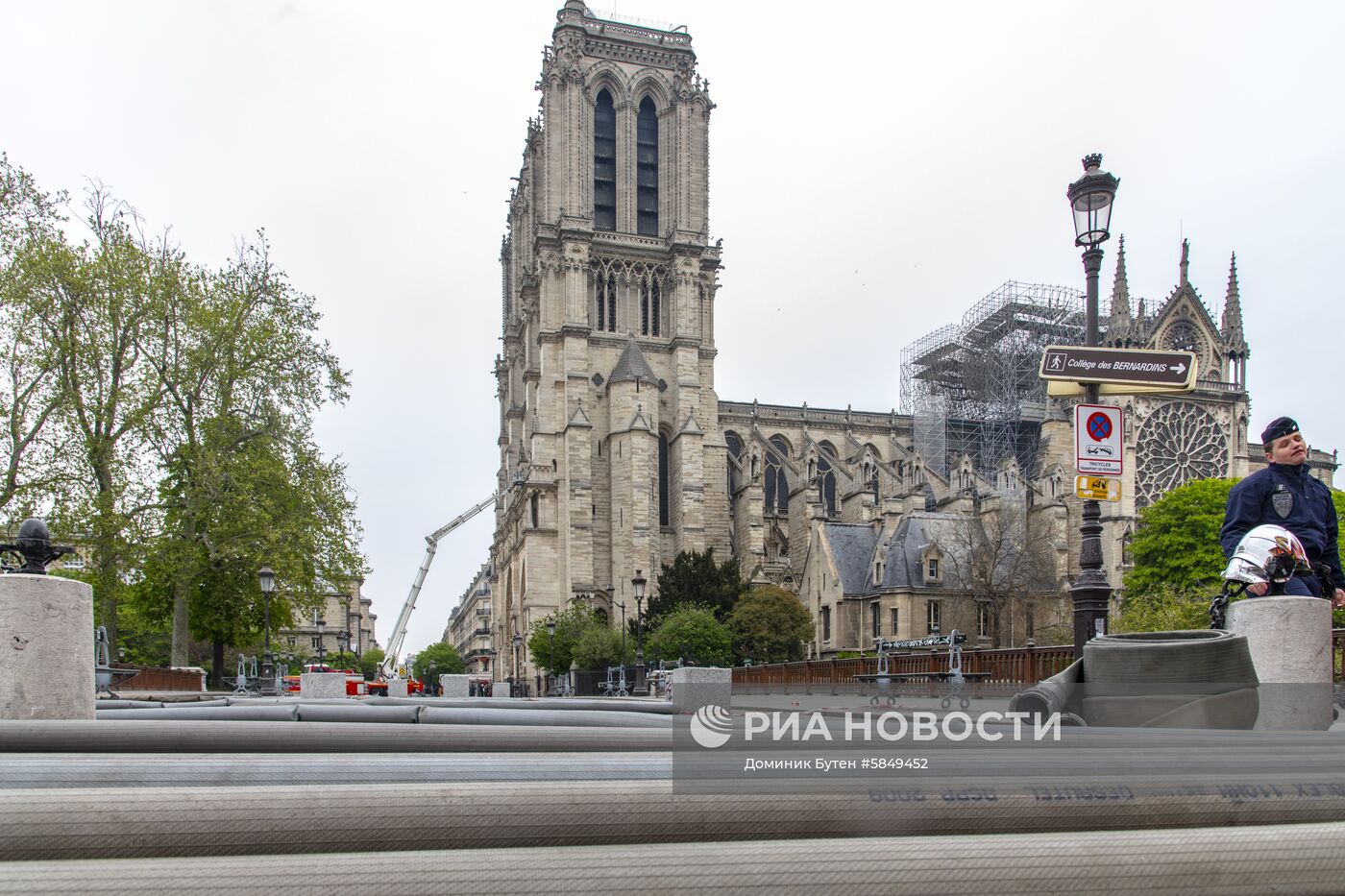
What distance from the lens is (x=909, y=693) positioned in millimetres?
14312

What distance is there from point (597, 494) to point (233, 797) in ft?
165

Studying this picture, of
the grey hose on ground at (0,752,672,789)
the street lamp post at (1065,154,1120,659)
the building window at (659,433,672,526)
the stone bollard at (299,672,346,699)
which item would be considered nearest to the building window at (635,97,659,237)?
the building window at (659,433,672,526)

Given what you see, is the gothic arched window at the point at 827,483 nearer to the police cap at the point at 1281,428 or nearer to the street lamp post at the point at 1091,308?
the street lamp post at the point at 1091,308

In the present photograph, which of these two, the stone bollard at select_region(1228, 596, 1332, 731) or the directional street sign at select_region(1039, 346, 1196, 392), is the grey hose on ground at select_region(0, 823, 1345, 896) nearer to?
the stone bollard at select_region(1228, 596, 1332, 731)

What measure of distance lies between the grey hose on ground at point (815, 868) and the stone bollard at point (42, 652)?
4.00 meters

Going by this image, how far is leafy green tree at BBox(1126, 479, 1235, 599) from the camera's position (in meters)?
41.4

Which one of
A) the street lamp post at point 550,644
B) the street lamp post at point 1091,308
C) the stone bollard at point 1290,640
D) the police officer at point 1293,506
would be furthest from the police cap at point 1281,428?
the street lamp post at point 550,644

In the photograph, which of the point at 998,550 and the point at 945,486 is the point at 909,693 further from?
the point at 945,486

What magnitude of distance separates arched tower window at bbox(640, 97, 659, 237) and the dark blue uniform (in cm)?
5312

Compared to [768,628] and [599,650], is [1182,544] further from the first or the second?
[599,650]

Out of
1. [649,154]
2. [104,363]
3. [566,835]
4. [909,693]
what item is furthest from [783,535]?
[566,835]

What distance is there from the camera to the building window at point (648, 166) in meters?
57.6

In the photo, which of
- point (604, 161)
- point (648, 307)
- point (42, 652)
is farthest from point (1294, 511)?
point (604, 161)

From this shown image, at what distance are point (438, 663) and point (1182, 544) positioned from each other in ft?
298
